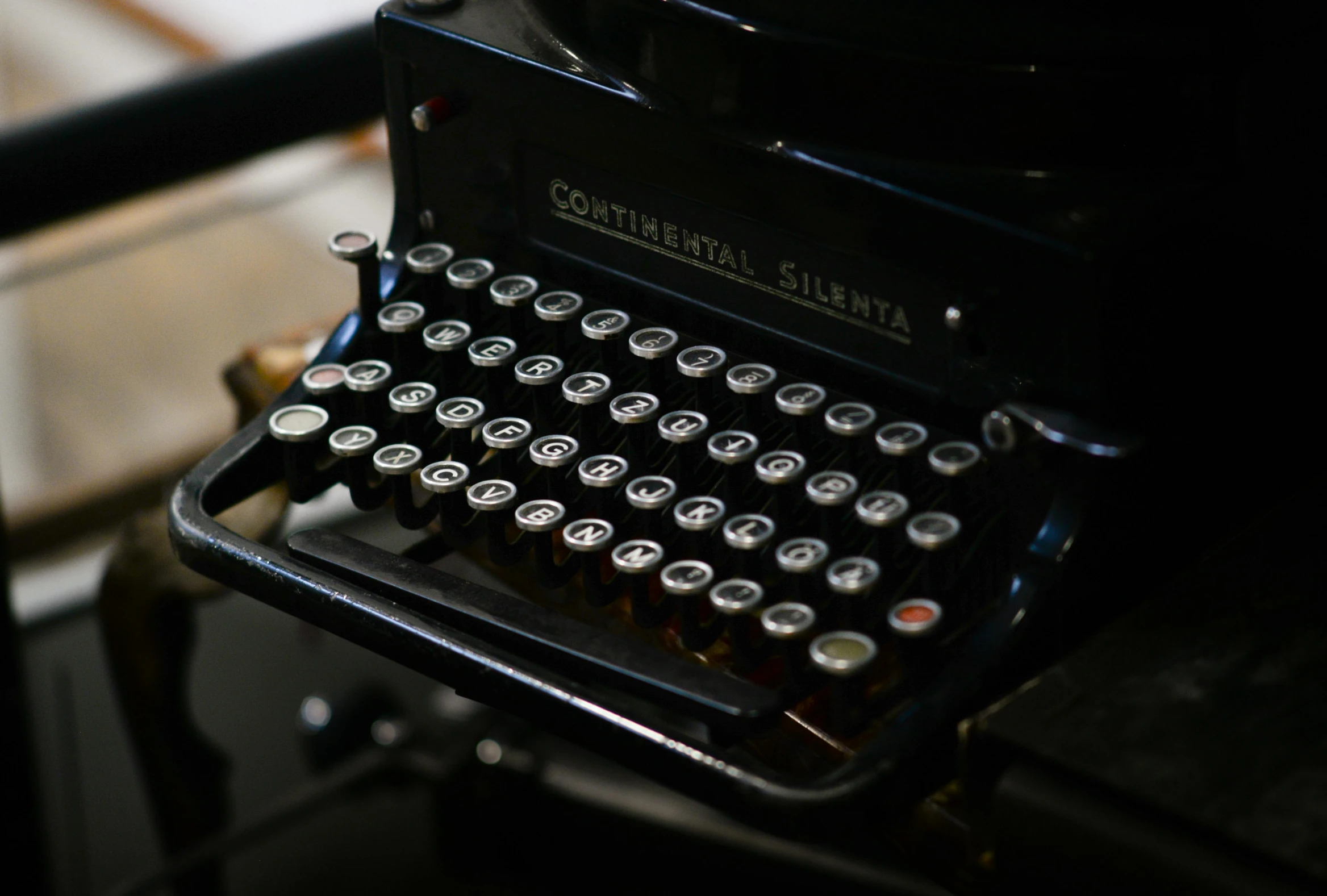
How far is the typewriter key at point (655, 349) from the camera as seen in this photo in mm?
1084

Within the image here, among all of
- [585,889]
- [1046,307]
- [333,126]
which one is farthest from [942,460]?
[585,889]

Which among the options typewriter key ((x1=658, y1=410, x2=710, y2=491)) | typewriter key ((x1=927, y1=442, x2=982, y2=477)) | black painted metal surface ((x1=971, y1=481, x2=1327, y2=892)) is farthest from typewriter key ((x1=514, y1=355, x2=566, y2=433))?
black painted metal surface ((x1=971, y1=481, x2=1327, y2=892))

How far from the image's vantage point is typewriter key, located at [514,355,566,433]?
1.12m

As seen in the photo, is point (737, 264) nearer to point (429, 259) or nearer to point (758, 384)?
point (758, 384)

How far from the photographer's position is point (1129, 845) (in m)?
0.77

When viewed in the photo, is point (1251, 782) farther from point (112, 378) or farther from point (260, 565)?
point (112, 378)

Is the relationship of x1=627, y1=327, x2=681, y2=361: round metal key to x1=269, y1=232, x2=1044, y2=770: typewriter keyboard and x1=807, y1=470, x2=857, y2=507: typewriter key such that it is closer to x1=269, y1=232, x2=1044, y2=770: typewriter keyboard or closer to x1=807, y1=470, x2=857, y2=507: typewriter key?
x1=269, y1=232, x2=1044, y2=770: typewriter keyboard

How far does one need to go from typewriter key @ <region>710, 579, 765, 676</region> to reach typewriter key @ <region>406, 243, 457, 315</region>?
1.38 feet

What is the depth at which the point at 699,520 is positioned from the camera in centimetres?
99

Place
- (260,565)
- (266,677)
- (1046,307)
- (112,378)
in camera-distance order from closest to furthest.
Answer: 1. (1046,307)
2. (260,565)
3. (266,677)
4. (112,378)

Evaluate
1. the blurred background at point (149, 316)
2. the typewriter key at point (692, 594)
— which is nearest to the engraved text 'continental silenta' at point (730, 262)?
the typewriter key at point (692, 594)

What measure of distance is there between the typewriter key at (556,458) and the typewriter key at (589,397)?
0.02 metres

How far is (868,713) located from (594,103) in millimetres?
488

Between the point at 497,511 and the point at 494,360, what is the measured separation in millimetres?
129
